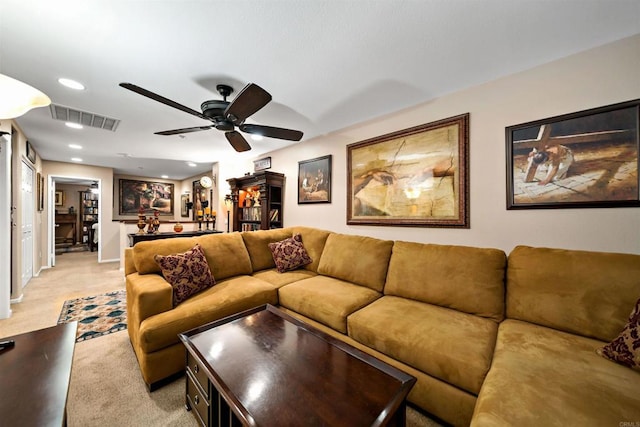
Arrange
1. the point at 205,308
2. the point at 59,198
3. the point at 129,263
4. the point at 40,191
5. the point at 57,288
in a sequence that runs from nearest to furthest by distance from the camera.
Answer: the point at 205,308, the point at 129,263, the point at 57,288, the point at 40,191, the point at 59,198

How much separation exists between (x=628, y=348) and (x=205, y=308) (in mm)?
2465

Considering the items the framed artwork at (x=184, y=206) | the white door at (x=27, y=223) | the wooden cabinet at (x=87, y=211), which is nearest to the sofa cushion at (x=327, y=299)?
the white door at (x=27, y=223)

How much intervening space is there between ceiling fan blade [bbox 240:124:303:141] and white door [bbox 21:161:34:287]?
12.7 ft

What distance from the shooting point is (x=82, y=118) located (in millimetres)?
2852

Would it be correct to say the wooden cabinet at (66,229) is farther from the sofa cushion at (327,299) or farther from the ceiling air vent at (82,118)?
the sofa cushion at (327,299)

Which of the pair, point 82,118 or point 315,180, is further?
point 315,180

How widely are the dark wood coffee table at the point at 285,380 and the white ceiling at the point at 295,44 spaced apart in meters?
1.90

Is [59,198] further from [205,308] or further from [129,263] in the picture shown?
[205,308]

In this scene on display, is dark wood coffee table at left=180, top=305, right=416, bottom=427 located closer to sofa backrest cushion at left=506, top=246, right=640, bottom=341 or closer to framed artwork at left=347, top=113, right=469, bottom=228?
sofa backrest cushion at left=506, top=246, right=640, bottom=341

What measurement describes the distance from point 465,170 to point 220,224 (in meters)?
4.99

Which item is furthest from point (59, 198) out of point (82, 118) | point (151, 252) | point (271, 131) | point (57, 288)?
point (271, 131)

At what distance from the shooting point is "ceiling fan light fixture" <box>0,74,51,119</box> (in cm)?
106

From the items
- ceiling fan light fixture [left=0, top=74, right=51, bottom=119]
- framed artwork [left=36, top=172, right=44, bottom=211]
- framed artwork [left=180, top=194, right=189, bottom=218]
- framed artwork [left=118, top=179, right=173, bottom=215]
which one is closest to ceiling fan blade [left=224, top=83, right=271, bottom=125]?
ceiling fan light fixture [left=0, top=74, right=51, bottom=119]

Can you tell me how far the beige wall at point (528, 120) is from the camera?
160 cm
